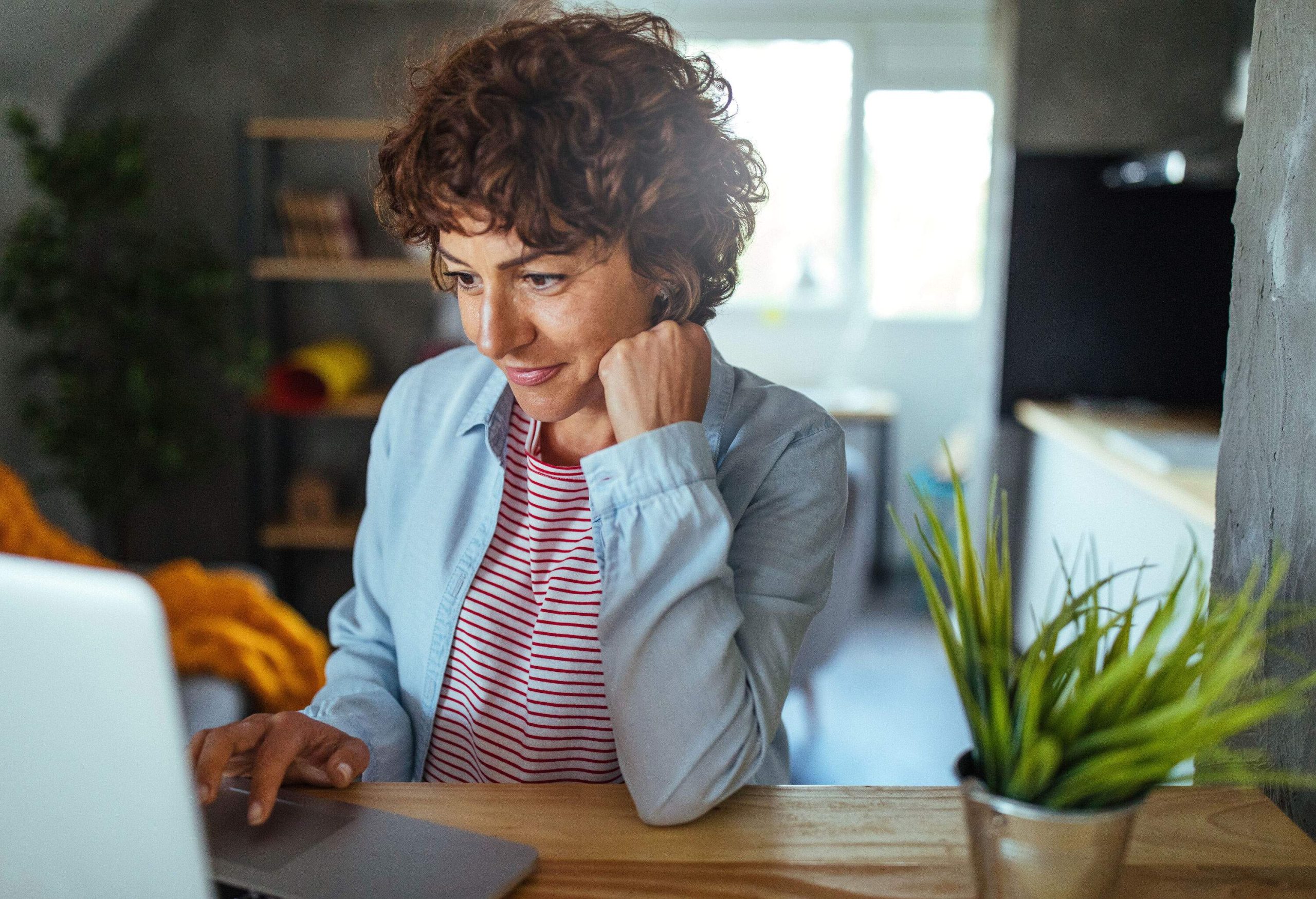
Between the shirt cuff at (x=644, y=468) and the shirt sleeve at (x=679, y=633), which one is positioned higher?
the shirt cuff at (x=644, y=468)

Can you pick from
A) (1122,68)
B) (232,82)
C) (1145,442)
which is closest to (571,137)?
(1145,442)

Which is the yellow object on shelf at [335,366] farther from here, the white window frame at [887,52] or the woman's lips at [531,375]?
the woman's lips at [531,375]

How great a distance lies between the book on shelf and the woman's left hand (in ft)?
9.39

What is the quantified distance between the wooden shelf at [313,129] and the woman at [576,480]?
99.4 inches

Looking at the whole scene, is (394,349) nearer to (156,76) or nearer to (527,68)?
(156,76)

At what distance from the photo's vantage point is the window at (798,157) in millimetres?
4609

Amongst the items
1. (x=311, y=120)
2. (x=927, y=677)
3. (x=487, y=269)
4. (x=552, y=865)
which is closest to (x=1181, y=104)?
(x=927, y=677)

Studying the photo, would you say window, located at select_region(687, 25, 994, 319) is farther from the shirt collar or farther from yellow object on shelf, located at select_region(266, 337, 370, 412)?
the shirt collar

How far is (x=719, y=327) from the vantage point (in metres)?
4.82

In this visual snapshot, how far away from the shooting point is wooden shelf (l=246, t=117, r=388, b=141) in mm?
3402

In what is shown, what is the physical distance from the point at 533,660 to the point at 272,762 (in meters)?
0.29

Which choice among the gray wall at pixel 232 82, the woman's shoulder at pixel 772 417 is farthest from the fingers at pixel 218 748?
the gray wall at pixel 232 82

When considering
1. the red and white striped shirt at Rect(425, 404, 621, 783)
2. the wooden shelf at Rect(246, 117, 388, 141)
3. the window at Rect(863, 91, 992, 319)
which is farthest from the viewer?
the window at Rect(863, 91, 992, 319)

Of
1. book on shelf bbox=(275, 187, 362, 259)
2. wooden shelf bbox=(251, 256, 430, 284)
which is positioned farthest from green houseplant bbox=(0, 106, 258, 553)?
book on shelf bbox=(275, 187, 362, 259)
